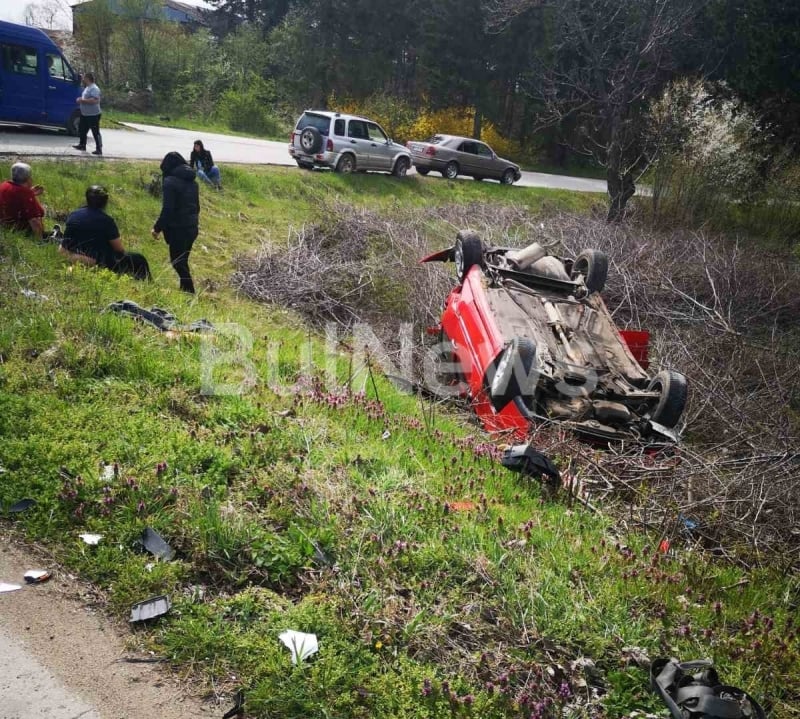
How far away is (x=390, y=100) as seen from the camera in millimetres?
33938

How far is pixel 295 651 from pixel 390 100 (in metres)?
33.8

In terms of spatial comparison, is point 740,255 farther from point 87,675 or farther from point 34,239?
point 87,675

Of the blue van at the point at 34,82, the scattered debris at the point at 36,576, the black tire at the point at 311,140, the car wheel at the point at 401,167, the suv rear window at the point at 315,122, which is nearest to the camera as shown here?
the scattered debris at the point at 36,576

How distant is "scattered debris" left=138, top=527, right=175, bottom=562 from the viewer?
3.57 metres

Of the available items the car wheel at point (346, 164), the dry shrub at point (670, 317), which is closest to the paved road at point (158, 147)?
the car wheel at point (346, 164)

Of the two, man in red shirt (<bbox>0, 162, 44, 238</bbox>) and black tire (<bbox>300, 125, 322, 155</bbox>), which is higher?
black tire (<bbox>300, 125, 322, 155</bbox>)

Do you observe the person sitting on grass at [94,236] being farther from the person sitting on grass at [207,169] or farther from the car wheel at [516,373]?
the person sitting on grass at [207,169]

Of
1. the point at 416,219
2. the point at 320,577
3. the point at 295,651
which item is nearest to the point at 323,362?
the point at 320,577

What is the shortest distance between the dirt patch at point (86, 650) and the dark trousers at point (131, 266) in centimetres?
489

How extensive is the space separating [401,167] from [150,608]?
61.4ft

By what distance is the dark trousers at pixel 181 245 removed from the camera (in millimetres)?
8664

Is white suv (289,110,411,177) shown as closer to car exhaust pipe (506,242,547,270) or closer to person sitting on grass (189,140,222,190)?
person sitting on grass (189,140,222,190)

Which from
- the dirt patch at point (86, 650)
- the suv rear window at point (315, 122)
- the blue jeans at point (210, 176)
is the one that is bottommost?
the dirt patch at point (86, 650)

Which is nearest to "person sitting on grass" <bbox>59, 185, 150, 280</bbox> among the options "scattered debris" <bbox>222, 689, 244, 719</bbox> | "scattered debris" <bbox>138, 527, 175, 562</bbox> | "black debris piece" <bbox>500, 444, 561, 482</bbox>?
"scattered debris" <bbox>138, 527, 175, 562</bbox>
